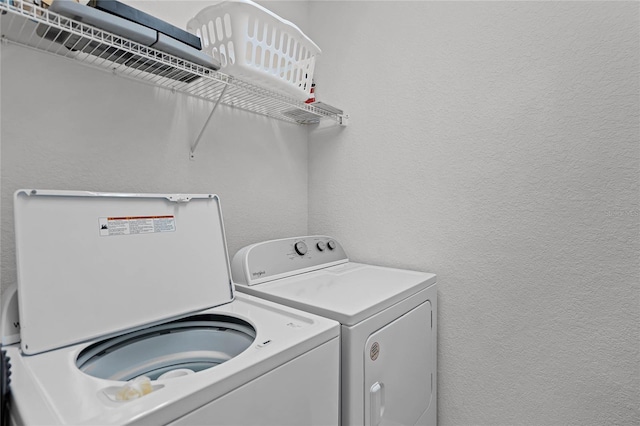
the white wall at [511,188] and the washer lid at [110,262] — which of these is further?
the white wall at [511,188]

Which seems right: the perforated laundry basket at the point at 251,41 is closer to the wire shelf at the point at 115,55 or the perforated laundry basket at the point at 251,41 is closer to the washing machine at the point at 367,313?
the wire shelf at the point at 115,55

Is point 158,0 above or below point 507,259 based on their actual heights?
above

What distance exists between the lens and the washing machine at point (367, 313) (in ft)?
3.39

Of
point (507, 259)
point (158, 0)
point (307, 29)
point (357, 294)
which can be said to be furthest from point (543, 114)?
point (158, 0)

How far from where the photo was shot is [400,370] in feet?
4.12

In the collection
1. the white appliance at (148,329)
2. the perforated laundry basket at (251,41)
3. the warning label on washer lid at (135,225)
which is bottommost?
the white appliance at (148,329)

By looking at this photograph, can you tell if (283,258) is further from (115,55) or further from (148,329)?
(115,55)

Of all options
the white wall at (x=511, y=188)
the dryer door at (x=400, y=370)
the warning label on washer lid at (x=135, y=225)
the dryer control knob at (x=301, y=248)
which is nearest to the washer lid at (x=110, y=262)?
the warning label on washer lid at (x=135, y=225)

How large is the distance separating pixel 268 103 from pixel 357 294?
3.34ft

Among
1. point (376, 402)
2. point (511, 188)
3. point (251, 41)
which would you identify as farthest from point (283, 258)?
point (511, 188)

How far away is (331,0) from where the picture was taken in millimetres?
2023

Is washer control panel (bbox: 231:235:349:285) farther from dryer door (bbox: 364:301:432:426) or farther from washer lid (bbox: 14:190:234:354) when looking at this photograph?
dryer door (bbox: 364:301:432:426)

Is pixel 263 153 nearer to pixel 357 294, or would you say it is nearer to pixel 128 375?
pixel 357 294

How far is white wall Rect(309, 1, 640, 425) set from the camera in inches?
47.6
